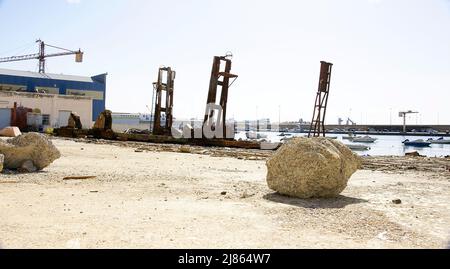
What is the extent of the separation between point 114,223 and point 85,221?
13.9 inches

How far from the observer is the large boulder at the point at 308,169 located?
259 inches

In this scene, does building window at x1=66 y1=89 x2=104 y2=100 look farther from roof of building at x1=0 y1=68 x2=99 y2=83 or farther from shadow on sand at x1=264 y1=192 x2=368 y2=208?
shadow on sand at x1=264 y1=192 x2=368 y2=208

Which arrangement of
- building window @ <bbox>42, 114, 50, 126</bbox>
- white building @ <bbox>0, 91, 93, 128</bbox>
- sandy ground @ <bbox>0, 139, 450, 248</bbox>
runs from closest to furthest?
sandy ground @ <bbox>0, 139, 450, 248</bbox> → white building @ <bbox>0, 91, 93, 128</bbox> → building window @ <bbox>42, 114, 50, 126</bbox>

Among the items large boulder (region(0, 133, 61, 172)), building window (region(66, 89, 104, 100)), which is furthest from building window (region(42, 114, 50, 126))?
large boulder (region(0, 133, 61, 172))

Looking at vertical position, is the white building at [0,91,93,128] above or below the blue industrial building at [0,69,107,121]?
below

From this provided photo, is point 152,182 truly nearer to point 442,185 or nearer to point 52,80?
point 442,185

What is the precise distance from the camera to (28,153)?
911cm

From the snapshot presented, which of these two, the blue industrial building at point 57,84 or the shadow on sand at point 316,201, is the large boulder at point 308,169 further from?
the blue industrial building at point 57,84

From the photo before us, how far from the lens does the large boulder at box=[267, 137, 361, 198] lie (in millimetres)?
6574

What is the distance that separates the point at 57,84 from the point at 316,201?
55.4 meters

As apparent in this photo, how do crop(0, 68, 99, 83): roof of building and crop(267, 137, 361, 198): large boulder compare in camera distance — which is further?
crop(0, 68, 99, 83): roof of building

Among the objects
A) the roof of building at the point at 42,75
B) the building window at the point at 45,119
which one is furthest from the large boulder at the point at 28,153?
the roof of building at the point at 42,75

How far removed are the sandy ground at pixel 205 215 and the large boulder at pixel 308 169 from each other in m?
0.25

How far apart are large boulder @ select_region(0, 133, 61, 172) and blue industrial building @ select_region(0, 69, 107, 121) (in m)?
45.4
